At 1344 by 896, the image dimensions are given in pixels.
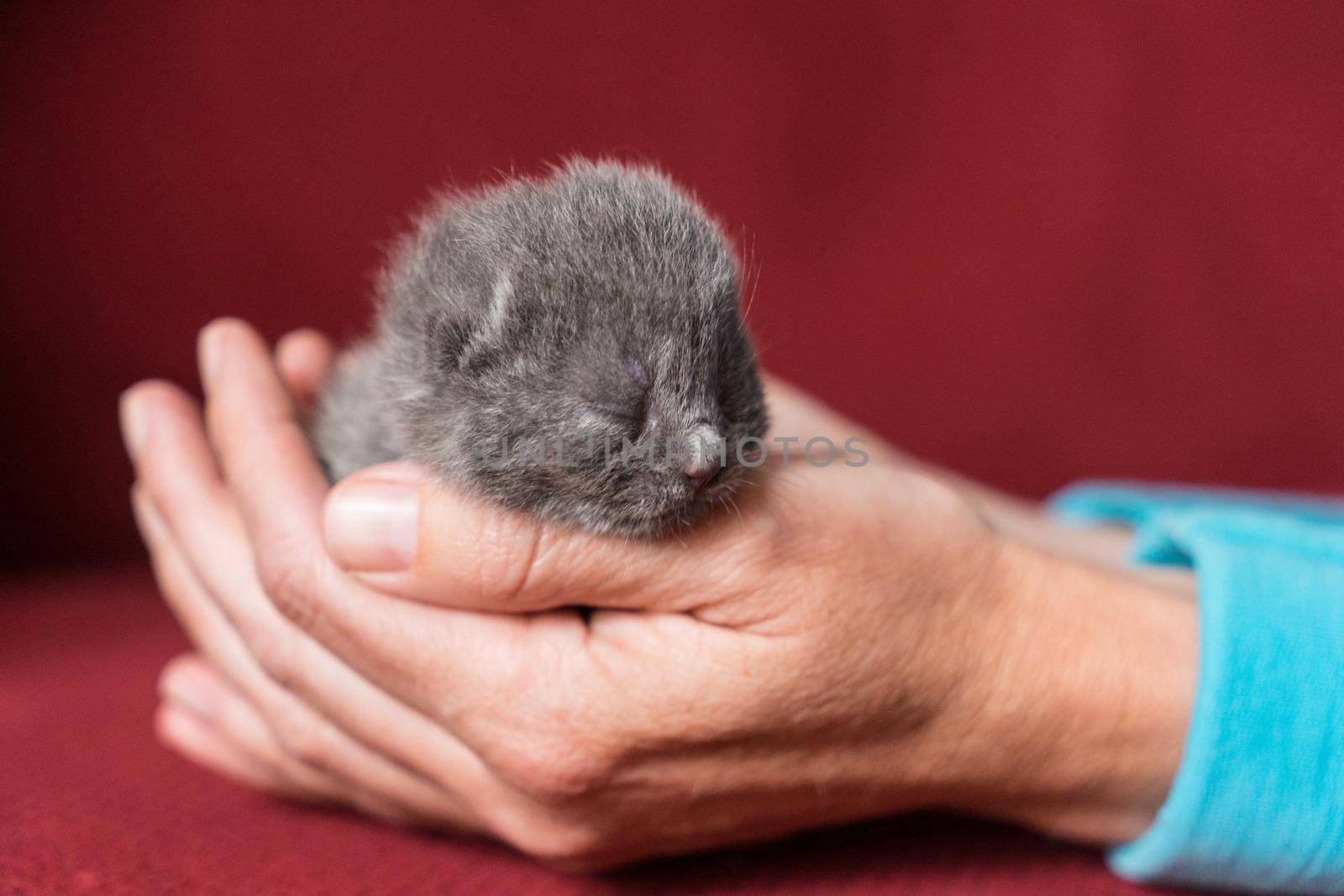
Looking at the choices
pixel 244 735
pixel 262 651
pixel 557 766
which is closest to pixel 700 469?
pixel 557 766

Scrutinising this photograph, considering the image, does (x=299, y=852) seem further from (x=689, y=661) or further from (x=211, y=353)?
(x=211, y=353)

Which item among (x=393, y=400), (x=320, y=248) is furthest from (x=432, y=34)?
(x=393, y=400)

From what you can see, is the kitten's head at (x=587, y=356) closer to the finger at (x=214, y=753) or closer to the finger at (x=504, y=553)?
the finger at (x=504, y=553)

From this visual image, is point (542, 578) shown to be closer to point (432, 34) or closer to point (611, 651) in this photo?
point (611, 651)

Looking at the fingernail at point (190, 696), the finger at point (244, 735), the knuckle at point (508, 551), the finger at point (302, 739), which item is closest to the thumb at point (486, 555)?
the knuckle at point (508, 551)

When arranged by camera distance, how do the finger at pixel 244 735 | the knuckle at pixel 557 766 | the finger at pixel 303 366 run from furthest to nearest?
the finger at pixel 303 366, the finger at pixel 244 735, the knuckle at pixel 557 766

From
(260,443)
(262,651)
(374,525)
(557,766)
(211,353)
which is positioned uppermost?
(211,353)
